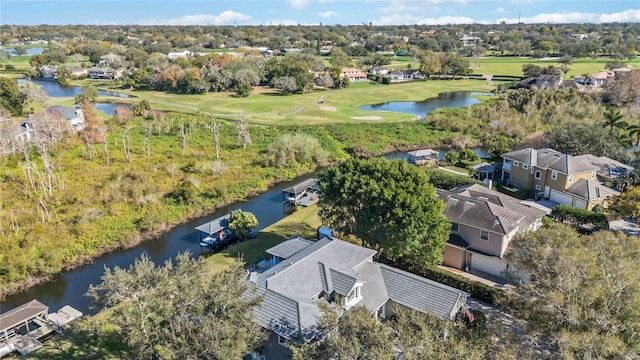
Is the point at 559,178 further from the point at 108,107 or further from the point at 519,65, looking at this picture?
the point at 519,65

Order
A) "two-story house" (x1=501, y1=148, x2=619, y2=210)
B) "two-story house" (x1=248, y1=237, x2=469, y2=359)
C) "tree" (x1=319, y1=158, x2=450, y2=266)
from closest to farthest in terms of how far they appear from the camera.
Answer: "two-story house" (x1=248, y1=237, x2=469, y2=359) → "tree" (x1=319, y1=158, x2=450, y2=266) → "two-story house" (x1=501, y1=148, x2=619, y2=210)

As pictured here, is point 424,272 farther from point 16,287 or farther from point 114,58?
point 114,58

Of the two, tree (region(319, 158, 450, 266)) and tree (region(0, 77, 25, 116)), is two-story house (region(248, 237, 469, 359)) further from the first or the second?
tree (region(0, 77, 25, 116))

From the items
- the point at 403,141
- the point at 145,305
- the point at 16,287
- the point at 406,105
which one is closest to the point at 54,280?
the point at 16,287

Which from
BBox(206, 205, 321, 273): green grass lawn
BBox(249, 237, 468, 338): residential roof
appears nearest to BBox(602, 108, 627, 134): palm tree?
BBox(206, 205, 321, 273): green grass lawn

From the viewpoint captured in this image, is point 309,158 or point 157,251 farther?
point 309,158

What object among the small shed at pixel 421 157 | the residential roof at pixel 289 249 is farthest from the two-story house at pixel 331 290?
the small shed at pixel 421 157
